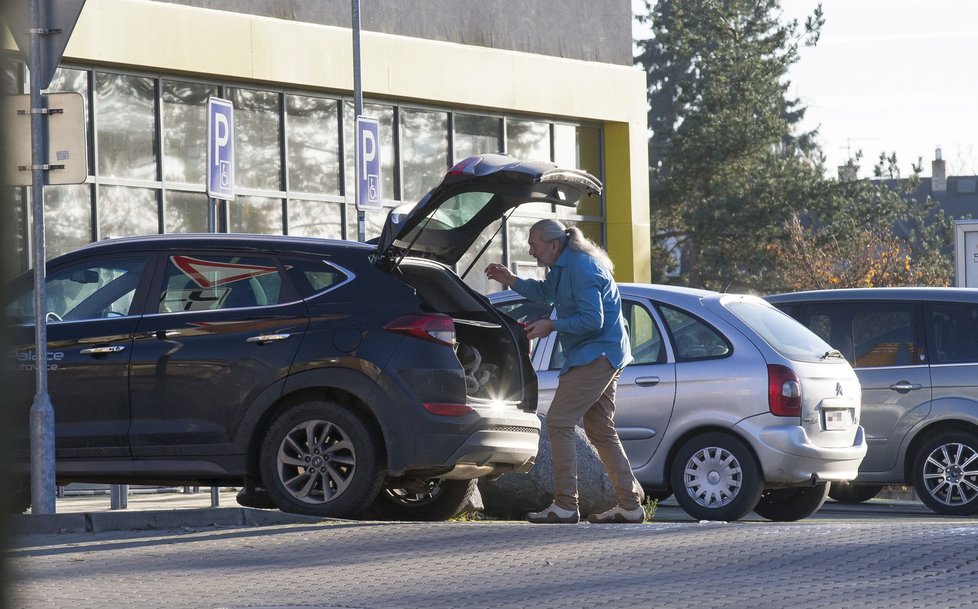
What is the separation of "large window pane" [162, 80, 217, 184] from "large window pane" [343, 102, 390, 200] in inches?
94.8

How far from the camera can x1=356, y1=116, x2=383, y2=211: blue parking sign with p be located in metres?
15.8

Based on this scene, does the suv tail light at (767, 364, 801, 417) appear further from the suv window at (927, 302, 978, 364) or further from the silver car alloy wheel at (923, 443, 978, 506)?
the suv window at (927, 302, 978, 364)

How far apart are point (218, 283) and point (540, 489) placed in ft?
10.3

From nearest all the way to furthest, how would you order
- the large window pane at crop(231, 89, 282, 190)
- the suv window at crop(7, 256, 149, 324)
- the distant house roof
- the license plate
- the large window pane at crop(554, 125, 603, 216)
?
the suv window at crop(7, 256, 149, 324) → the license plate → the large window pane at crop(231, 89, 282, 190) → the large window pane at crop(554, 125, 603, 216) → the distant house roof

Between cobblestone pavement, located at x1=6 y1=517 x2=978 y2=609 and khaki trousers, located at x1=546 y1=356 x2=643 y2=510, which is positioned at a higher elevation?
khaki trousers, located at x1=546 y1=356 x2=643 y2=510

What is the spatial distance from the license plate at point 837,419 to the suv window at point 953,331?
1.87 metres

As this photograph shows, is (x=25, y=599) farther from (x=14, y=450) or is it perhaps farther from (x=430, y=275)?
(x=430, y=275)

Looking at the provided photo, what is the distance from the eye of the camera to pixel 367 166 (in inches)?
623

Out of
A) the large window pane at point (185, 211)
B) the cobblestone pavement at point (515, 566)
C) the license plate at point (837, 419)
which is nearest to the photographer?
the cobblestone pavement at point (515, 566)

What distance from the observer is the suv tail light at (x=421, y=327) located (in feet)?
24.9

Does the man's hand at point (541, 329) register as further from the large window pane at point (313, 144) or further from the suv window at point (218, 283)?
the large window pane at point (313, 144)

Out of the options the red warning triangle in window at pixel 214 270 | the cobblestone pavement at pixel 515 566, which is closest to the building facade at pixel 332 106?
the red warning triangle in window at pixel 214 270

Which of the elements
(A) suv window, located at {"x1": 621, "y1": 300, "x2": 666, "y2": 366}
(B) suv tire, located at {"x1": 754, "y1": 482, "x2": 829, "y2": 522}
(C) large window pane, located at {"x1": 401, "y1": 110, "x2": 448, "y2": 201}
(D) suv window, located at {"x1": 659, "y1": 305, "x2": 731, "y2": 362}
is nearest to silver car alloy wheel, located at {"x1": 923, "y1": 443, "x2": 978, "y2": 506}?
(B) suv tire, located at {"x1": 754, "y1": 482, "x2": 829, "y2": 522}

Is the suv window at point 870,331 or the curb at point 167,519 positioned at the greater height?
the suv window at point 870,331
